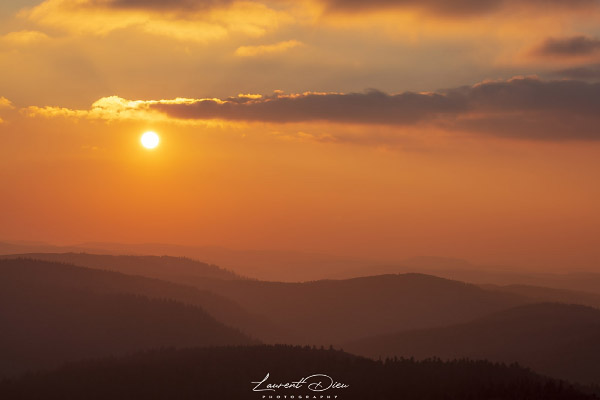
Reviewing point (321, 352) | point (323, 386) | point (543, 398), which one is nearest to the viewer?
point (543, 398)

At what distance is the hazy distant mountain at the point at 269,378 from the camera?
352 ft

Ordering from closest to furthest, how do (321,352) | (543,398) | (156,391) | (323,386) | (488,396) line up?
(543,398), (488,396), (323,386), (156,391), (321,352)

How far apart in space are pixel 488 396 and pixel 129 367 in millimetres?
79609

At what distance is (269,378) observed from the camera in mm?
134625

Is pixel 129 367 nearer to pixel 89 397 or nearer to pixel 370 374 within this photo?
pixel 89 397

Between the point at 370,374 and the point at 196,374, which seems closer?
the point at 370,374

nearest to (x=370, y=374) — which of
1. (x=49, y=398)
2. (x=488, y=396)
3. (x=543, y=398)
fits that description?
(x=488, y=396)

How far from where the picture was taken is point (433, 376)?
117 m

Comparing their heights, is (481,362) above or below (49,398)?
above

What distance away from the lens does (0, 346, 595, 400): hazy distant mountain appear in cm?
10719
